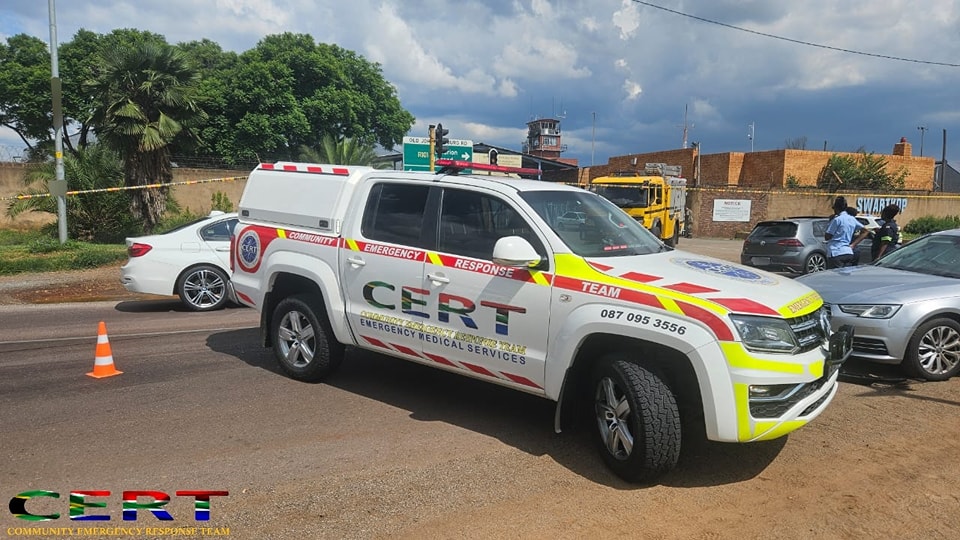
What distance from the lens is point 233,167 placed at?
2891 cm

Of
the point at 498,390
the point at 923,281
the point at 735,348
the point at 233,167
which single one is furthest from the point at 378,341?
the point at 233,167

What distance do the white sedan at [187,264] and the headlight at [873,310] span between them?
27.6 feet

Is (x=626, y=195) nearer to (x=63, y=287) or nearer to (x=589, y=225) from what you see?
(x=63, y=287)

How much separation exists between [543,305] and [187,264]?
7.31m

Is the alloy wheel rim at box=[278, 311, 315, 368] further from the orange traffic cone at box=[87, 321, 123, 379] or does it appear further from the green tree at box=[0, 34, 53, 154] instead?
the green tree at box=[0, 34, 53, 154]

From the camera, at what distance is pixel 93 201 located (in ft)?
64.6

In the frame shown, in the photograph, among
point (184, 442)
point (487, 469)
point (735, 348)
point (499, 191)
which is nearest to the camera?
point (735, 348)

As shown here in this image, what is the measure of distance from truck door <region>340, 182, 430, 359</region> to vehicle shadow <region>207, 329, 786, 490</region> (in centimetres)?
58

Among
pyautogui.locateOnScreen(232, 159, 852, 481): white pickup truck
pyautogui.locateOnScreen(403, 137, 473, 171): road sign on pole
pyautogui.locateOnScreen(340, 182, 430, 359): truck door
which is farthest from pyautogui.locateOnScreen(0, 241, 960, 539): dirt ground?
pyautogui.locateOnScreen(403, 137, 473, 171): road sign on pole

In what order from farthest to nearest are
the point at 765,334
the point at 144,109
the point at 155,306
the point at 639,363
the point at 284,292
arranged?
Answer: the point at 144,109, the point at 155,306, the point at 284,292, the point at 639,363, the point at 765,334

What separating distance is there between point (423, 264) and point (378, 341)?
2.81ft

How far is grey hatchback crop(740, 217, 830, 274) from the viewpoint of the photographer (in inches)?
587

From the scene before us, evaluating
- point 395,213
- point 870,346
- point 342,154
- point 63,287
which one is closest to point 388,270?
point 395,213

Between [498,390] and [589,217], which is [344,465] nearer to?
[498,390]
